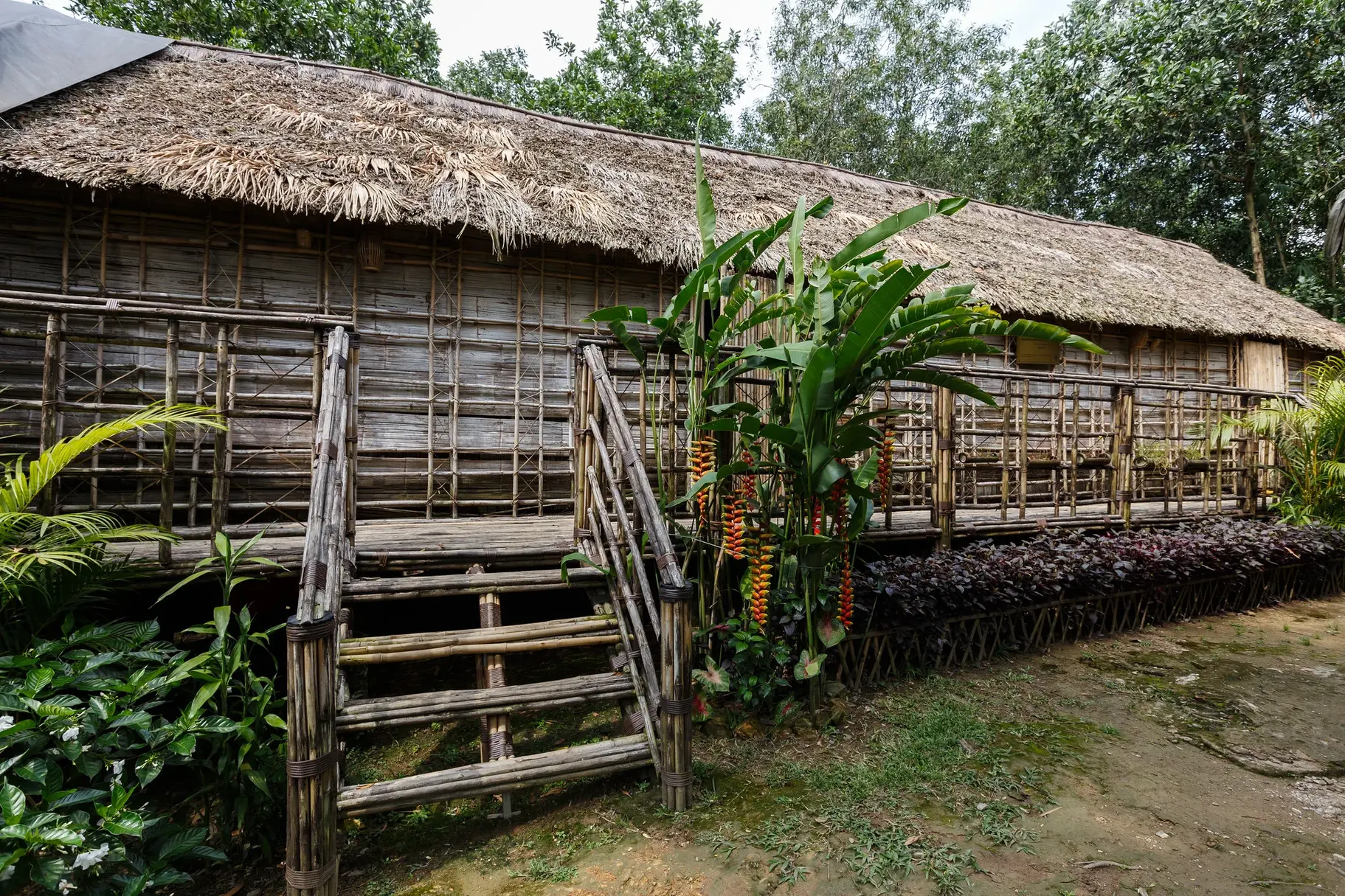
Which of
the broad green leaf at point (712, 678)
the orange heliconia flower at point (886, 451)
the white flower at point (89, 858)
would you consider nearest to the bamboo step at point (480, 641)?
the broad green leaf at point (712, 678)

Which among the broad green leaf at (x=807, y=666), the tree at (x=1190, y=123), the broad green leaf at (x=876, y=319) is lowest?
the broad green leaf at (x=807, y=666)

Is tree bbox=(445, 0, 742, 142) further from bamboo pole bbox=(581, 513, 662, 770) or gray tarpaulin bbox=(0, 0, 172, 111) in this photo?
bamboo pole bbox=(581, 513, 662, 770)

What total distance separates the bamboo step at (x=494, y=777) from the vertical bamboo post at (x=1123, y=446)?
204 inches

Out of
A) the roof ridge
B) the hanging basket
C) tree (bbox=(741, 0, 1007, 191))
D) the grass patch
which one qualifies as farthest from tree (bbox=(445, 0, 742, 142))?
the grass patch

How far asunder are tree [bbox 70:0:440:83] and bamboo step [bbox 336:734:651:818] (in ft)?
41.4

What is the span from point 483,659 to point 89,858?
132 cm

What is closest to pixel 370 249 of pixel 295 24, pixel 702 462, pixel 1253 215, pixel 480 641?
pixel 702 462

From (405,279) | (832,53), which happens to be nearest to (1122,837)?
(405,279)

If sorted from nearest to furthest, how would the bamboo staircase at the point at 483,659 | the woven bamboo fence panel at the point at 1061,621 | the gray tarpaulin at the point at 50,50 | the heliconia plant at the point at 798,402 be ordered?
the bamboo staircase at the point at 483,659
the heliconia plant at the point at 798,402
the woven bamboo fence panel at the point at 1061,621
the gray tarpaulin at the point at 50,50

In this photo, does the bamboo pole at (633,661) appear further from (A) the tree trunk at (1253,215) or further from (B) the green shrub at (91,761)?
(A) the tree trunk at (1253,215)

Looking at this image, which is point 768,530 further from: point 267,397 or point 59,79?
point 59,79

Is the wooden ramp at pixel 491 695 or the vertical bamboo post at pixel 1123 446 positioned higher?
the vertical bamboo post at pixel 1123 446

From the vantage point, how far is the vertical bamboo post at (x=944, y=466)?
174 inches

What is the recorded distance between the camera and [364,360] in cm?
551
